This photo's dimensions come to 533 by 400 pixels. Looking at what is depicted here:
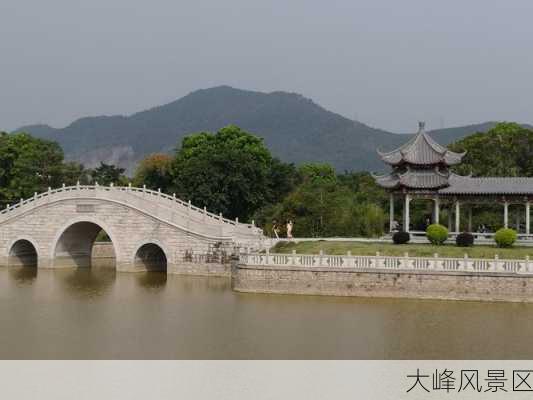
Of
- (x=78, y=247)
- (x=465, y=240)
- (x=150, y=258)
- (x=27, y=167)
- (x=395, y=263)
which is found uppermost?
(x=27, y=167)

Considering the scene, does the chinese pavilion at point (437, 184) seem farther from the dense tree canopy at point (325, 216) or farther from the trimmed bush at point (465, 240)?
the dense tree canopy at point (325, 216)

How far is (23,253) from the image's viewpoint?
37281 mm

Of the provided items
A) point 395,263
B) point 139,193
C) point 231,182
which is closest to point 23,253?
point 139,193

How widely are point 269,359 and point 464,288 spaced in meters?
10.0

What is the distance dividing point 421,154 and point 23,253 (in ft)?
72.5

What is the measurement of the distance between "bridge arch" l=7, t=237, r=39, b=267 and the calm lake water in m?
8.77

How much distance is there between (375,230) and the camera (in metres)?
36.4

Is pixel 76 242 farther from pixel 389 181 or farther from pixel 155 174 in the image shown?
pixel 155 174

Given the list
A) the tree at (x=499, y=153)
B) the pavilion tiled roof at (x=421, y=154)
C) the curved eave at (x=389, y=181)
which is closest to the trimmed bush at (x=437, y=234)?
the curved eave at (x=389, y=181)

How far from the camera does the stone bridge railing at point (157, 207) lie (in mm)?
32062
